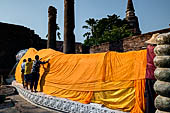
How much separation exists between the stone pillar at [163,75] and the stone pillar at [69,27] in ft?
21.9

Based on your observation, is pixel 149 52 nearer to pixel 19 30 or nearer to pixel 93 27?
pixel 19 30

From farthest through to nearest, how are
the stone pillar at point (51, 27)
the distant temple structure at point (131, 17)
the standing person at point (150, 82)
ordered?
1. the distant temple structure at point (131, 17)
2. the stone pillar at point (51, 27)
3. the standing person at point (150, 82)

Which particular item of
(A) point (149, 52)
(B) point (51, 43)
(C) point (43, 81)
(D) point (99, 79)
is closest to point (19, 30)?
(B) point (51, 43)

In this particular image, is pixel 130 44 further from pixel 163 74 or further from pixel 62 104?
pixel 163 74

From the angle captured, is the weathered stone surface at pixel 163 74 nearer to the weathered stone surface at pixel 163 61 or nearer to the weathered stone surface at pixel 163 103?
the weathered stone surface at pixel 163 61

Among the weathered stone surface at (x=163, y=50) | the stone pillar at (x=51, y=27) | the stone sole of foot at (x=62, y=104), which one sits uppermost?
the stone pillar at (x=51, y=27)

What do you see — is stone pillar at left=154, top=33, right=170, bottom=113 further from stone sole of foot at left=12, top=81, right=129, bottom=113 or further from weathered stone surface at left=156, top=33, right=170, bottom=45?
stone sole of foot at left=12, top=81, right=129, bottom=113

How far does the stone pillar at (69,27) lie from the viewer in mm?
8727

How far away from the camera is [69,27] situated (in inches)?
353

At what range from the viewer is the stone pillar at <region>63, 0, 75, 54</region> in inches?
344

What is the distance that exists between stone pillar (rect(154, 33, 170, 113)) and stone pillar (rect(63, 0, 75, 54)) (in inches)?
263

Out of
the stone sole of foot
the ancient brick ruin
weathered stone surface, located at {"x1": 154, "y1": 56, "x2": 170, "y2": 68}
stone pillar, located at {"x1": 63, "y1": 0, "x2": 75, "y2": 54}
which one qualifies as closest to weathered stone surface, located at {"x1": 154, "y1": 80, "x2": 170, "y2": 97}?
weathered stone surface, located at {"x1": 154, "y1": 56, "x2": 170, "y2": 68}

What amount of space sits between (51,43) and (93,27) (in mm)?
12917

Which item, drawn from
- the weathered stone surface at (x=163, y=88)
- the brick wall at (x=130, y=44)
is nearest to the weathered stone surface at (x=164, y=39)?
the weathered stone surface at (x=163, y=88)
